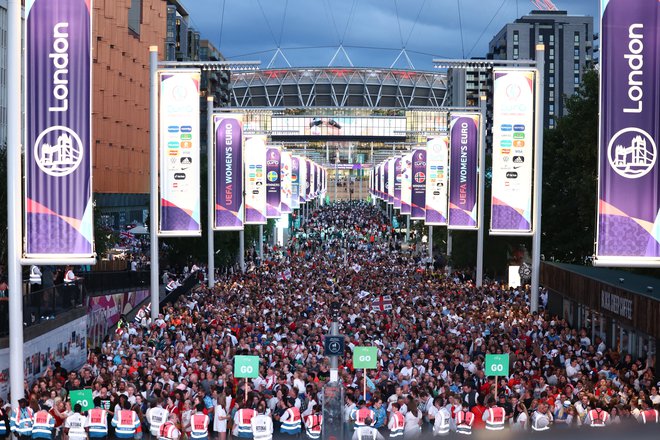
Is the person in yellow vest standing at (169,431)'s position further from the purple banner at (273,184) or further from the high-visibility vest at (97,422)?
the purple banner at (273,184)

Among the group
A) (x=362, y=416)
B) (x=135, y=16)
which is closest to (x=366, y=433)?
(x=362, y=416)

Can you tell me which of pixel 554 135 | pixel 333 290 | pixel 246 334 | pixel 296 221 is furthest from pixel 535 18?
pixel 246 334

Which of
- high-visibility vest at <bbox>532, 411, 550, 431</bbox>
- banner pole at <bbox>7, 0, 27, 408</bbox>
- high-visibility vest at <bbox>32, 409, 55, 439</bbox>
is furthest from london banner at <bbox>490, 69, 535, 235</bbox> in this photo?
high-visibility vest at <bbox>32, 409, 55, 439</bbox>

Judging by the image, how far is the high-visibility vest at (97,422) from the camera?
15219 mm

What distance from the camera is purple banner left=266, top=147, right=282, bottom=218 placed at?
176 ft

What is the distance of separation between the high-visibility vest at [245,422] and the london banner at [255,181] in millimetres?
29394

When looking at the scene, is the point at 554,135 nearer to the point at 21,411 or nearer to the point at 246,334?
the point at 246,334

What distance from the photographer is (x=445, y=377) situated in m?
19.7

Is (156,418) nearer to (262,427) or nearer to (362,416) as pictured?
(262,427)

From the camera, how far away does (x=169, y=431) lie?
15000 mm

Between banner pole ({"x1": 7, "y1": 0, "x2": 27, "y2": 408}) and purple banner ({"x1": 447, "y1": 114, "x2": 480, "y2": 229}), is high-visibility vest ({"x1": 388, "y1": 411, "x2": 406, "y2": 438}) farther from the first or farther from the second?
purple banner ({"x1": 447, "y1": 114, "x2": 480, "y2": 229})

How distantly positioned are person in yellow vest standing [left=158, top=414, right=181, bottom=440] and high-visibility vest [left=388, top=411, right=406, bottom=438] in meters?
2.99

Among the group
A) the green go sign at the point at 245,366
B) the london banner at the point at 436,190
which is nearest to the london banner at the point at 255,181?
the london banner at the point at 436,190

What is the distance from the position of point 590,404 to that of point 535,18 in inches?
6916
